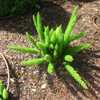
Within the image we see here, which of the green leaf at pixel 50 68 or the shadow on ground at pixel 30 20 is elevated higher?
the shadow on ground at pixel 30 20

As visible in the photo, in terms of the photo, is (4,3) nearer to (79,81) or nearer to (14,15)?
(14,15)

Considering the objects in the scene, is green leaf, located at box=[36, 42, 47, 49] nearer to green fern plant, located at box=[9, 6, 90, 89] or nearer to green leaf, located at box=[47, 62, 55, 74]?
green fern plant, located at box=[9, 6, 90, 89]

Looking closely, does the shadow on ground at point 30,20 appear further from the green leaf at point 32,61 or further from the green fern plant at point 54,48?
the green leaf at point 32,61

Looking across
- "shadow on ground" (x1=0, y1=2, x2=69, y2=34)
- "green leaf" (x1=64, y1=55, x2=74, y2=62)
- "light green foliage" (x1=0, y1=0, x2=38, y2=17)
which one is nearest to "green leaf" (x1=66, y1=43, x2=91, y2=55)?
"green leaf" (x1=64, y1=55, x2=74, y2=62)

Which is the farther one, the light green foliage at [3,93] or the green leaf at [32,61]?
the green leaf at [32,61]

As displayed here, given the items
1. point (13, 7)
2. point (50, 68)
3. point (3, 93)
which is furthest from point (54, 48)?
point (13, 7)

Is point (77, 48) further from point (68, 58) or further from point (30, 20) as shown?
point (30, 20)

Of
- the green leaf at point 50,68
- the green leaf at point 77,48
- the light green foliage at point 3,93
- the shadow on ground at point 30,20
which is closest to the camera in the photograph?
the light green foliage at point 3,93

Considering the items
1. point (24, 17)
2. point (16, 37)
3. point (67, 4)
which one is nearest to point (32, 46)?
point (16, 37)

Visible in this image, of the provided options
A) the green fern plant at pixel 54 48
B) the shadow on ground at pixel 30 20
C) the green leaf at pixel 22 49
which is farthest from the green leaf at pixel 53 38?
the shadow on ground at pixel 30 20
